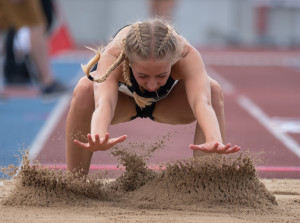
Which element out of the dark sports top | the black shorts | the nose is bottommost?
the black shorts

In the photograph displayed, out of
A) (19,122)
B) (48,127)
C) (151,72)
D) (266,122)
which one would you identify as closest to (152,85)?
(151,72)

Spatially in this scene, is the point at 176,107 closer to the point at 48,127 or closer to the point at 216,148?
the point at 216,148

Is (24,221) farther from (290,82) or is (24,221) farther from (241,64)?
(241,64)

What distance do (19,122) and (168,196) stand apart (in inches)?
149

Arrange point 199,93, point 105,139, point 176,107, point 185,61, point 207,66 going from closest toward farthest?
point 105,139
point 199,93
point 185,61
point 176,107
point 207,66

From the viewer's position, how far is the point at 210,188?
13.2 feet

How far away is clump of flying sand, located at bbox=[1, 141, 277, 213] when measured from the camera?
3.96 m

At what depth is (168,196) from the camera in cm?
403

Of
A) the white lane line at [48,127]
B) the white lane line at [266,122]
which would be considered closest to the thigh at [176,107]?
the white lane line at [48,127]

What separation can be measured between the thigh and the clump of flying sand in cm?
38

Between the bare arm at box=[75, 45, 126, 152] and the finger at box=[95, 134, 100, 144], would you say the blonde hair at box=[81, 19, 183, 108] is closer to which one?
the bare arm at box=[75, 45, 126, 152]

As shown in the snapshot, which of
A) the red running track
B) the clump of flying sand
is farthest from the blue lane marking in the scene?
the clump of flying sand

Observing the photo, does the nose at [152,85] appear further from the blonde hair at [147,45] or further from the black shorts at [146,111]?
the black shorts at [146,111]

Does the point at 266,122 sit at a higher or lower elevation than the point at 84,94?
lower
